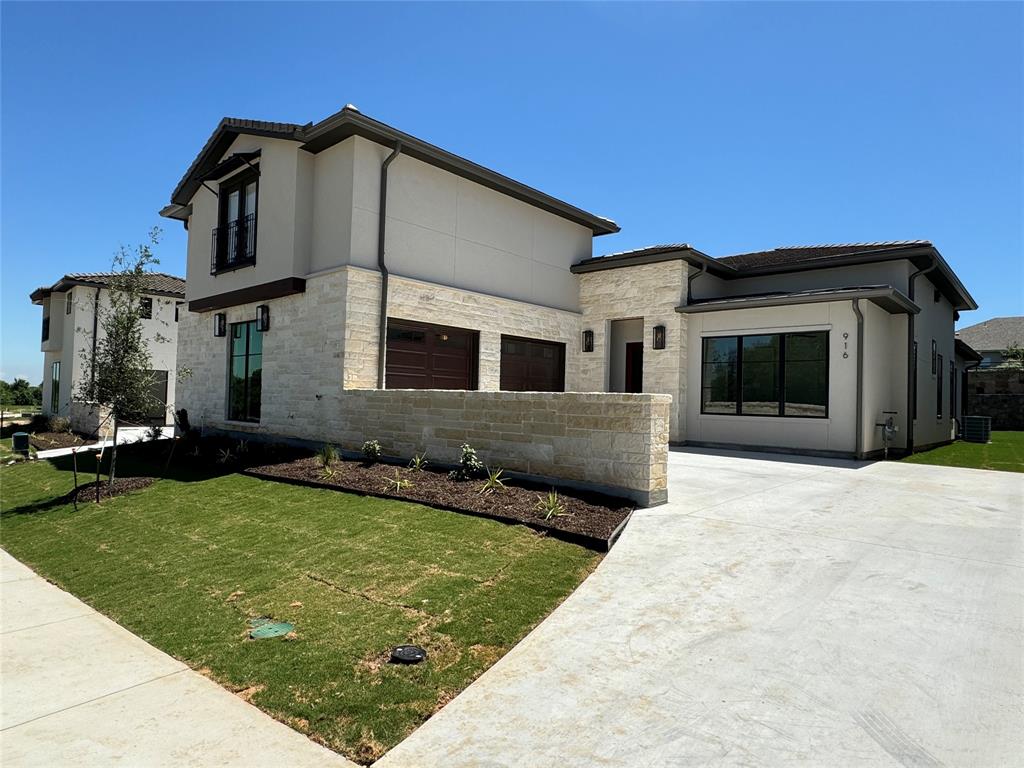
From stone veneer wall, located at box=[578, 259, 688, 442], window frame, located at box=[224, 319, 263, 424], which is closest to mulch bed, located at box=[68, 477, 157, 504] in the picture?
window frame, located at box=[224, 319, 263, 424]

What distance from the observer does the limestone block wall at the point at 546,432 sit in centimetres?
707

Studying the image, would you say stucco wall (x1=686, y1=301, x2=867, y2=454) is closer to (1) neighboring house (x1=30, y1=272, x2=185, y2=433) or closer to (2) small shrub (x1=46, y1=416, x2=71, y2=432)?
(1) neighboring house (x1=30, y1=272, x2=185, y2=433)

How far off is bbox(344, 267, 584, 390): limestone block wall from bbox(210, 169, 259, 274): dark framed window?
4.42 meters

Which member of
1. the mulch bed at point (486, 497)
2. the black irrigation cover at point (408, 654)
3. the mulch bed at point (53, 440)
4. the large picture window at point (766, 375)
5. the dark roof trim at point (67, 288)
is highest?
the dark roof trim at point (67, 288)

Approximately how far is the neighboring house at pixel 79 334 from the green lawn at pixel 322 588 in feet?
60.1

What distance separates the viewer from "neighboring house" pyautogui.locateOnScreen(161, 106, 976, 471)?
1204 centimetres

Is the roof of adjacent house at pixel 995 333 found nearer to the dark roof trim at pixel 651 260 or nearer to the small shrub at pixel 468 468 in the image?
the dark roof trim at pixel 651 260

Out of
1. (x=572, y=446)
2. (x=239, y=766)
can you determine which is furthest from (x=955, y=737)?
(x=572, y=446)

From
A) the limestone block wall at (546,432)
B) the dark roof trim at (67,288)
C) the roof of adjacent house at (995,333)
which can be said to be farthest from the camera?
the roof of adjacent house at (995,333)

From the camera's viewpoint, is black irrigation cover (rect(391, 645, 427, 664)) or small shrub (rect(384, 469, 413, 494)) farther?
small shrub (rect(384, 469, 413, 494))

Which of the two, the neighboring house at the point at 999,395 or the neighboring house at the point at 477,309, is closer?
the neighboring house at the point at 477,309

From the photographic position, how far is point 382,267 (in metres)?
12.1

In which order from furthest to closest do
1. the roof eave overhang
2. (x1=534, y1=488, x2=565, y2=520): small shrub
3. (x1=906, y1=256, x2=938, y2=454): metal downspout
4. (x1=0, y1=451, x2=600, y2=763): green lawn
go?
(x1=906, y1=256, x2=938, y2=454): metal downspout < the roof eave overhang < (x1=534, y1=488, x2=565, y2=520): small shrub < (x1=0, y1=451, x2=600, y2=763): green lawn

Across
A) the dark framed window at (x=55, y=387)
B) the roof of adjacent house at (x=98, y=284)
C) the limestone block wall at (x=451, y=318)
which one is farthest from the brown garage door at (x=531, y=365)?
the dark framed window at (x=55, y=387)
